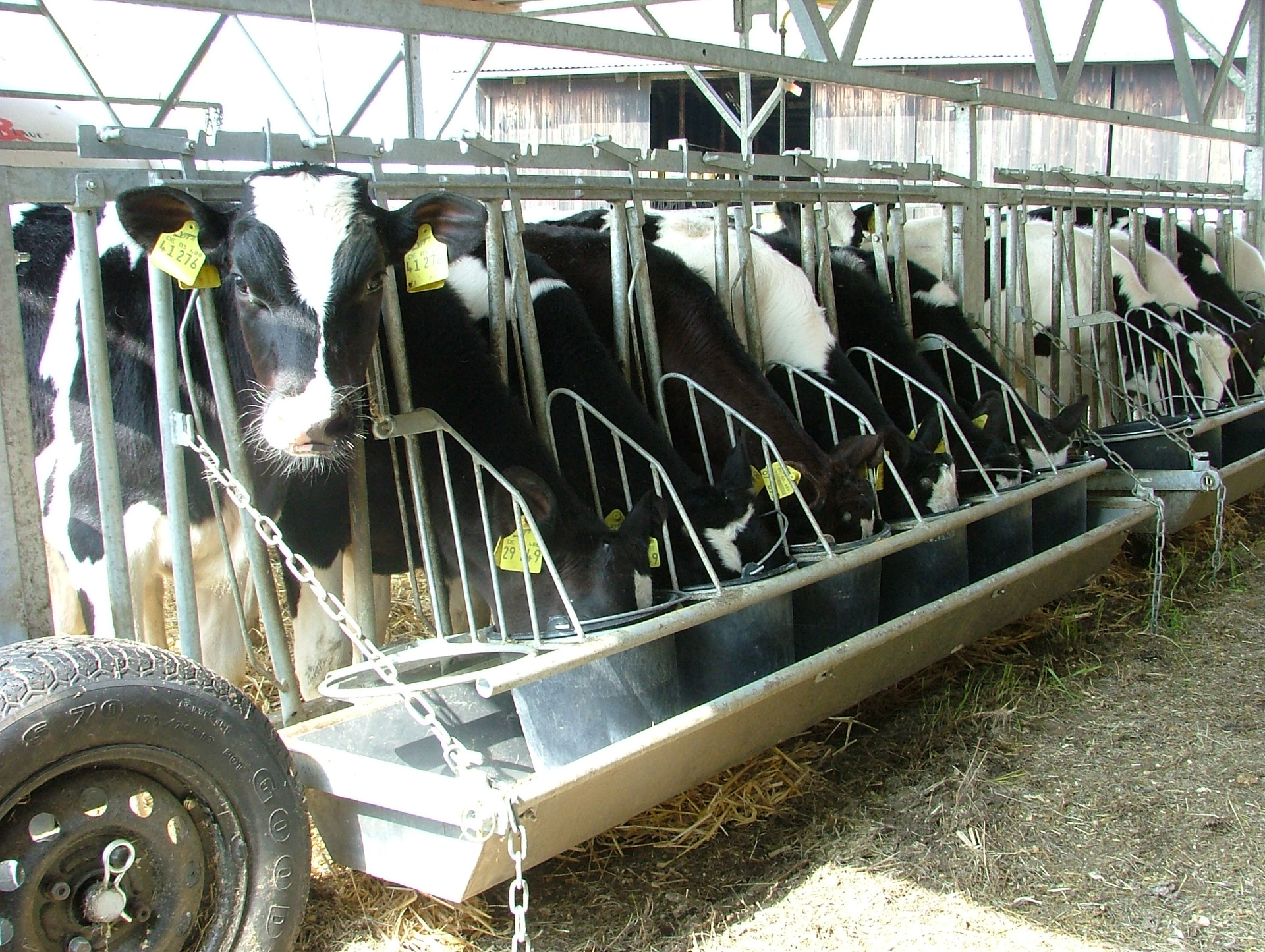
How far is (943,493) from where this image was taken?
14.3 feet

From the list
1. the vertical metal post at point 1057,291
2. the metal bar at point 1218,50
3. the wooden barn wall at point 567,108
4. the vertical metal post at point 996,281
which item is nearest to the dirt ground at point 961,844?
the vertical metal post at point 996,281

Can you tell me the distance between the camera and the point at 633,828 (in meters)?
3.32

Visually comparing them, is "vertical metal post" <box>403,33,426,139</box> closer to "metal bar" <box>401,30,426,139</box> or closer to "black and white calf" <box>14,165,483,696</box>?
"metal bar" <box>401,30,426,139</box>

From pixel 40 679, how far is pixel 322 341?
1085 millimetres

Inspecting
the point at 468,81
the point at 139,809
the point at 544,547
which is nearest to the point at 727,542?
the point at 544,547

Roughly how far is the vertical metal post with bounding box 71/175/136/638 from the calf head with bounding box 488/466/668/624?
1082 mm

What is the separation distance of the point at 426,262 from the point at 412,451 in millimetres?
604

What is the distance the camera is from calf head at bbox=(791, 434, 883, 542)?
4098 millimetres

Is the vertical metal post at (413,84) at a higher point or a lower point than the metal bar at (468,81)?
lower

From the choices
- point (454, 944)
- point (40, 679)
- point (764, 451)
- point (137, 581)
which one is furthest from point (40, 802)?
point (764, 451)

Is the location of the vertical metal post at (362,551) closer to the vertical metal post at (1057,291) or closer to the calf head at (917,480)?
the calf head at (917,480)

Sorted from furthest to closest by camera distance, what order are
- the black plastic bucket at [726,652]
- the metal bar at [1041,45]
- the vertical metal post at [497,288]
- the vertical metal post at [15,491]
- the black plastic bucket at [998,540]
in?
1. the metal bar at [1041,45]
2. the black plastic bucket at [998,540]
3. the vertical metal post at [497,288]
4. the black plastic bucket at [726,652]
5. the vertical metal post at [15,491]

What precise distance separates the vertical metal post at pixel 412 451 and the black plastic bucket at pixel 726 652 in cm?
74

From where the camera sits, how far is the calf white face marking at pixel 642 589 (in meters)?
3.23
